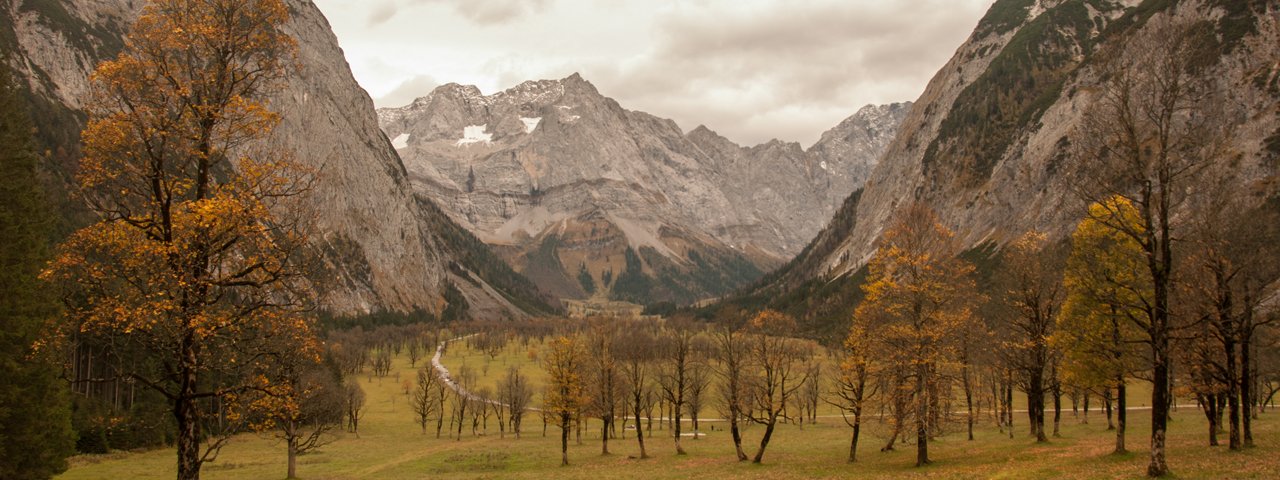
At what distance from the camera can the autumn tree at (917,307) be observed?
109ft

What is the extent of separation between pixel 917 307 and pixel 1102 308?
7684mm

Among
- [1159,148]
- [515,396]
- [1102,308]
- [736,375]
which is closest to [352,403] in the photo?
[515,396]

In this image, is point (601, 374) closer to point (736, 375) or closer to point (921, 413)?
point (736, 375)

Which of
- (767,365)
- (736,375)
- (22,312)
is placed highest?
(22,312)

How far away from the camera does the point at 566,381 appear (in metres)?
59.2

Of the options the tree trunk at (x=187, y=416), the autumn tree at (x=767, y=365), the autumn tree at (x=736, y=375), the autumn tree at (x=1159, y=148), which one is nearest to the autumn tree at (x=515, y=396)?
the autumn tree at (x=736, y=375)

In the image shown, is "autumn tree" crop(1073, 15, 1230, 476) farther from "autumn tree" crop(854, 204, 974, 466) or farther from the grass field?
"autumn tree" crop(854, 204, 974, 466)

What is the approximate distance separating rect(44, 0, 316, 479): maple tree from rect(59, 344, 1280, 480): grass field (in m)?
26.7

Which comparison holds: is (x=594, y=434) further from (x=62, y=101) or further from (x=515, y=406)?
(x=62, y=101)

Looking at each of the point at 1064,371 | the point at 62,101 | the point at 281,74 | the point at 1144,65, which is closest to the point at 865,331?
the point at 1064,371

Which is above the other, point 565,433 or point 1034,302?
point 1034,302

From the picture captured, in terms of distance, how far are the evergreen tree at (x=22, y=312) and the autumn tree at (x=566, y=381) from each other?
1297 inches

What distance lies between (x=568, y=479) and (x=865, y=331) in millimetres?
20063

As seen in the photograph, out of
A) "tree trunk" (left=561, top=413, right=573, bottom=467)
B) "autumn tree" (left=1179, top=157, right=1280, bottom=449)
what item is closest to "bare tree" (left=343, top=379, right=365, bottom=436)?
"tree trunk" (left=561, top=413, right=573, bottom=467)
